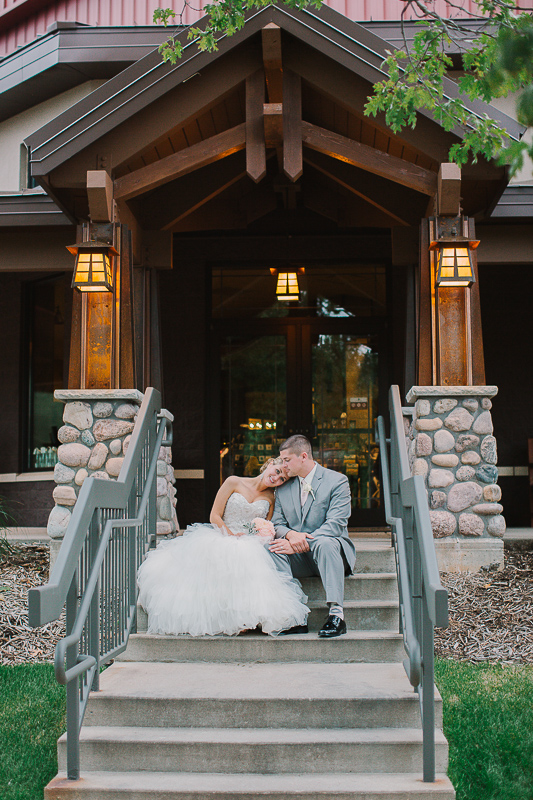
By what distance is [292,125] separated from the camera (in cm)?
573

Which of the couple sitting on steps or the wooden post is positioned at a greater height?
the wooden post

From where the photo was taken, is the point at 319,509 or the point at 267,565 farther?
the point at 319,509

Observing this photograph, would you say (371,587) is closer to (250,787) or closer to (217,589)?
(217,589)

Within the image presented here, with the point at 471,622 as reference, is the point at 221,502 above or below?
above

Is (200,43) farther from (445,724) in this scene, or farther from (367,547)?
(445,724)

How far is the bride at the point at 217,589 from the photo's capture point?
4.05 meters

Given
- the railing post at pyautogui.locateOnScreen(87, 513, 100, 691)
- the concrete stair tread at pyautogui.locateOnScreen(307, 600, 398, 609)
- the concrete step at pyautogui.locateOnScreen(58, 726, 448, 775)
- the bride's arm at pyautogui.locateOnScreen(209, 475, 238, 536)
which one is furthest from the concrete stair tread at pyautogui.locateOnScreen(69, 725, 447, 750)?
the bride's arm at pyautogui.locateOnScreen(209, 475, 238, 536)

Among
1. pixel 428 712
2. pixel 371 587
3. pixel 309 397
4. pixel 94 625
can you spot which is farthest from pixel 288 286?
pixel 428 712

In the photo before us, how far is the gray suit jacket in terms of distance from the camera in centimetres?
451

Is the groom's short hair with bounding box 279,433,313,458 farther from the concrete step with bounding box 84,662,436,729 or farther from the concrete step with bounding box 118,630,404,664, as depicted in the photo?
the concrete step with bounding box 84,662,436,729

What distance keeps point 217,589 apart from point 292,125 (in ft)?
11.8

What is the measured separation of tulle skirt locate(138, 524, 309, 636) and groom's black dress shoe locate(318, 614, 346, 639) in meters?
0.13

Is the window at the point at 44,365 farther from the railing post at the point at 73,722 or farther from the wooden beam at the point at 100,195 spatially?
Result: the railing post at the point at 73,722

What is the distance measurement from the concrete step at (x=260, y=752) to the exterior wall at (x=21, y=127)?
7722mm
